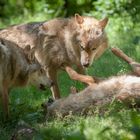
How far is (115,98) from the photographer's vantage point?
6777mm

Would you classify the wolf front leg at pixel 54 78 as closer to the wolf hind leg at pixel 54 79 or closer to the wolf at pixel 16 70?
the wolf hind leg at pixel 54 79

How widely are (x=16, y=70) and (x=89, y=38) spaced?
4.19ft

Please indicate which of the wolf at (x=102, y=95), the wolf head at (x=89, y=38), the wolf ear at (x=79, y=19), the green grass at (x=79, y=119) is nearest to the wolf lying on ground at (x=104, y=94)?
the wolf at (x=102, y=95)

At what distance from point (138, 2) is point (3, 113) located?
8.07 m

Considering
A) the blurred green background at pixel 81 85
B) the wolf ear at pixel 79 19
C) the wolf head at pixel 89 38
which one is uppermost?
the wolf ear at pixel 79 19

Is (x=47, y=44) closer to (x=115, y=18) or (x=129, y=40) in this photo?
(x=129, y=40)

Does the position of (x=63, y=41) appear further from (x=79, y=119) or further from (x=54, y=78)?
(x=79, y=119)

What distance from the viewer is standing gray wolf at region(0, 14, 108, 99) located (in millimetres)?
8695

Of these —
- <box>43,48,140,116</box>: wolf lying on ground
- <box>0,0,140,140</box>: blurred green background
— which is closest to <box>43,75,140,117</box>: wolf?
<box>43,48,140,116</box>: wolf lying on ground

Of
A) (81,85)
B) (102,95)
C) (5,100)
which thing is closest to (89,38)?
(81,85)

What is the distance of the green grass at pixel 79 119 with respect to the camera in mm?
4992

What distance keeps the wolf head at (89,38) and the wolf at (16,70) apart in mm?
699

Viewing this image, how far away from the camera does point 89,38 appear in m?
8.64

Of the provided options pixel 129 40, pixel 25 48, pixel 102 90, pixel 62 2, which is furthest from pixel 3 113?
pixel 62 2
